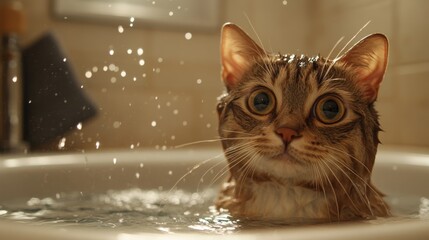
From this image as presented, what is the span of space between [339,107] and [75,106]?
107cm

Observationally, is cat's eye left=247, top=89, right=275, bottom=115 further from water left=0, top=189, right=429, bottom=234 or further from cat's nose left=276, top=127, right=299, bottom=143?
water left=0, top=189, right=429, bottom=234

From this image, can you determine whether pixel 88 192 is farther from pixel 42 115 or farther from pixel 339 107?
pixel 339 107

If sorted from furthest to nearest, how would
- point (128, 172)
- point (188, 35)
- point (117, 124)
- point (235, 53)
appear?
point (188, 35)
point (117, 124)
point (128, 172)
point (235, 53)

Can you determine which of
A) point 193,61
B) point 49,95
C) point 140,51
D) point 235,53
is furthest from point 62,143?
point 235,53

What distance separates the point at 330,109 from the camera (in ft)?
2.66

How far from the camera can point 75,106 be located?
1.67 m

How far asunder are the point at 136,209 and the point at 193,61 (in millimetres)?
1024

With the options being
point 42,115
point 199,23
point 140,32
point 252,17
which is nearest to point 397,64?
point 252,17

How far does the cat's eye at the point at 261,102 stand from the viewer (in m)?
0.83

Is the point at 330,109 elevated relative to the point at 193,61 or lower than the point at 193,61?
lower

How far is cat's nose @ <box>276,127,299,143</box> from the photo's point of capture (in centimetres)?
76

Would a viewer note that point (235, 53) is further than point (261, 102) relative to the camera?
Yes

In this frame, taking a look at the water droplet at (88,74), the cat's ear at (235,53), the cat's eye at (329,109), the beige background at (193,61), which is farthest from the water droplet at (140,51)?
the cat's eye at (329,109)

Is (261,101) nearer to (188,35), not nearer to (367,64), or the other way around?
(367,64)
